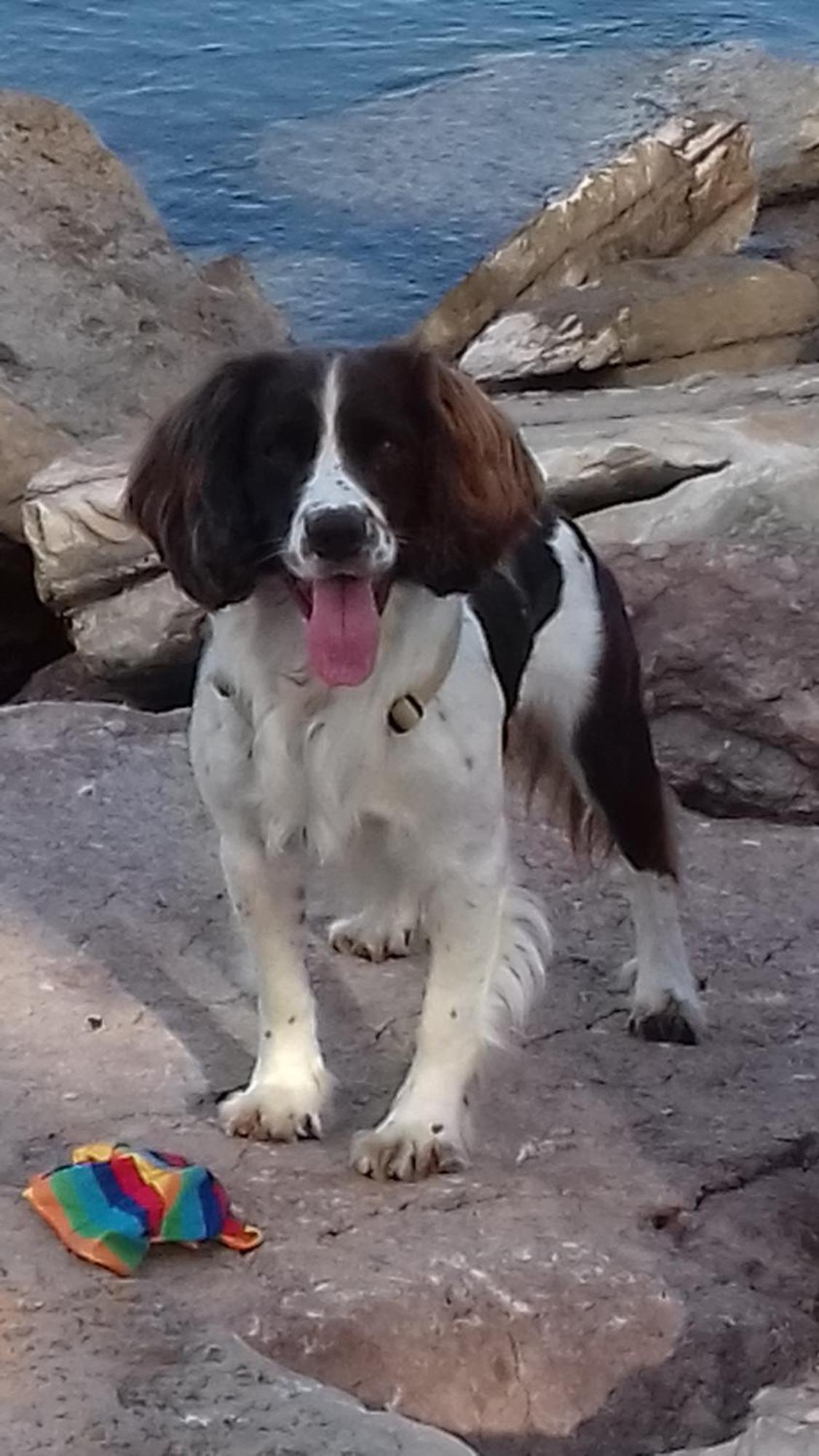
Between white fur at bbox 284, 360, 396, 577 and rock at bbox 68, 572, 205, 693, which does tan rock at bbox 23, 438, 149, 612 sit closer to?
rock at bbox 68, 572, 205, 693

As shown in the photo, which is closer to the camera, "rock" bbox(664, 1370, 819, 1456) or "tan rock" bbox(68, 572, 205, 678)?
"rock" bbox(664, 1370, 819, 1456)

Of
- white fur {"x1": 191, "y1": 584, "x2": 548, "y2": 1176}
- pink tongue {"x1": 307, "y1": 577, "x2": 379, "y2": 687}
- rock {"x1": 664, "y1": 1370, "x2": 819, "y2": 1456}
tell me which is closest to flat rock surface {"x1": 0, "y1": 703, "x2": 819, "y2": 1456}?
white fur {"x1": 191, "y1": 584, "x2": 548, "y2": 1176}

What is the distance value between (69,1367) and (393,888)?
1.09 meters

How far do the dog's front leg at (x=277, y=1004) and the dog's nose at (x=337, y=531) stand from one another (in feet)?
2.41

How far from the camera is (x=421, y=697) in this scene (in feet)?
12.3

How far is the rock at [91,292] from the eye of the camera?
786 cm

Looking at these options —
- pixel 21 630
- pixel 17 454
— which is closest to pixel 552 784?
pixel 17 454

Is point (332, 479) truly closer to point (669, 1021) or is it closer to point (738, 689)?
point (669, 1021)

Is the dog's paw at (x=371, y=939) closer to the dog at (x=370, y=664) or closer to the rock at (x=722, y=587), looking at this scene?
the dog at (x=370, y=664)

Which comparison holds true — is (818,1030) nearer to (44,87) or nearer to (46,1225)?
(46,1225)

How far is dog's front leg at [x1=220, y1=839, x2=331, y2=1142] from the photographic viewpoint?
398cm

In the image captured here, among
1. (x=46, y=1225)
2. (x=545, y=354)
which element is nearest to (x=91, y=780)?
(x=46, y=1225)

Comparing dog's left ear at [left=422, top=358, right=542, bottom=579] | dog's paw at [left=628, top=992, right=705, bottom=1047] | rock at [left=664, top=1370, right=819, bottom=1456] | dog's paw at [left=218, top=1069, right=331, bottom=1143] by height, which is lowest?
dog's paw at [left=628, top=992, right=705, bottom=1047]

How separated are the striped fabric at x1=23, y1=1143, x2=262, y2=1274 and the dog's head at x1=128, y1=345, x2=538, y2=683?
81cm
